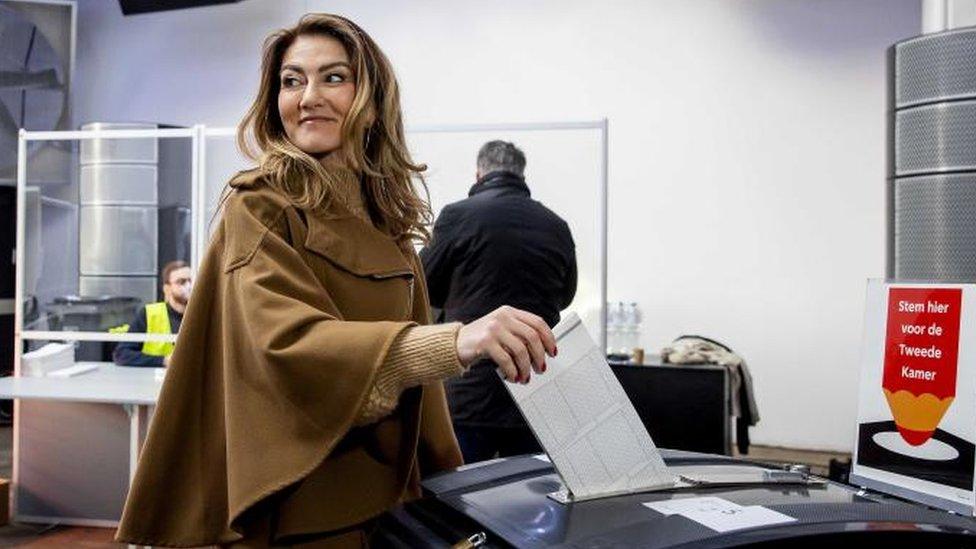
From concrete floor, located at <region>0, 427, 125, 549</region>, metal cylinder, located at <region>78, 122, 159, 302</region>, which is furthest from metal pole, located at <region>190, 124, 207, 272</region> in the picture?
concrete floor, located at <region>0, 427, 125, 549</region>

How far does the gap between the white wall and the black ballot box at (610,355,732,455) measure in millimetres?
1626

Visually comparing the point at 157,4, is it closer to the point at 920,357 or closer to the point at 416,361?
the point at 416,361

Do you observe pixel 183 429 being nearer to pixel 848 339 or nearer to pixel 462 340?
pixel 462 340

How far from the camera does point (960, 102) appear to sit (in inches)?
74.9

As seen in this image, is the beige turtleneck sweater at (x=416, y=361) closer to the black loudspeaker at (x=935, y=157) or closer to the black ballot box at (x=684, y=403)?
the black loudspeaker at (x=935, y=157)

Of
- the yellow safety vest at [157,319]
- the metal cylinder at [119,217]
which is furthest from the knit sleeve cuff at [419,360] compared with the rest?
the metal cylinder at [119,217]

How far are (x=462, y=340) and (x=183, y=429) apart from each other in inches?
14.5

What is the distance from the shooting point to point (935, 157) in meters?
1.93

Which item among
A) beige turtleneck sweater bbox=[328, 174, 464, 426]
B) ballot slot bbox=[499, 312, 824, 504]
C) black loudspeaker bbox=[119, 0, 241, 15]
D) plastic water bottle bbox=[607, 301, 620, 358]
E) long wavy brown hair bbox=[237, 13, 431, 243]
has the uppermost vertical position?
black loudspeaker bbox=[119, 0, 241, 15]

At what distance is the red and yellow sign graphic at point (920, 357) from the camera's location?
91cm

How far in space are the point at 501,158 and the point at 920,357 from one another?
7.10 ft

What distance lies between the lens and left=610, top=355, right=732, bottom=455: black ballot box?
4355 mm

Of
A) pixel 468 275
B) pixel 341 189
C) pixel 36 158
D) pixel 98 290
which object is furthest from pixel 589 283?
pixel 36 158

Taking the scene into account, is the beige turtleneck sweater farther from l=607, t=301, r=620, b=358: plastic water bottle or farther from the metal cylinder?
l=607, t=301, r=620, b=358: plastic water bottle
